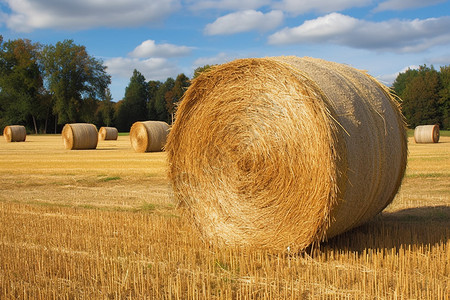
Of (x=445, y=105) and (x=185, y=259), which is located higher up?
(x=445, y=105)

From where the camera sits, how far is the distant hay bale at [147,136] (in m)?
21.5

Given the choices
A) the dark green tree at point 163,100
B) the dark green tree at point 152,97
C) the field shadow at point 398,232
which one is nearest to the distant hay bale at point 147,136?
the field shadow at point 398,232

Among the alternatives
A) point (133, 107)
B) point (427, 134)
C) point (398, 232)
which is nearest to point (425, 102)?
point (427, 134)

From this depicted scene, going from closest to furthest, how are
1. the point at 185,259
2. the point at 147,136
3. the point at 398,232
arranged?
the point at 185,259, the point at 398,232, the point at 147,136

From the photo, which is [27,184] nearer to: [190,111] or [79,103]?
[190,111]

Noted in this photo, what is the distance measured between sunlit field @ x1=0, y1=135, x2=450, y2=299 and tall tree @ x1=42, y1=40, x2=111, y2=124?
51766 mm

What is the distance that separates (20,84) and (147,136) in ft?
145

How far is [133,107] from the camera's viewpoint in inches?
2776

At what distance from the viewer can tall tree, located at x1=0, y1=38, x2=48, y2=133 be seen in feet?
188

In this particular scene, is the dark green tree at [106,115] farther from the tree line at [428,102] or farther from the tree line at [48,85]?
the tree line at [428,102]

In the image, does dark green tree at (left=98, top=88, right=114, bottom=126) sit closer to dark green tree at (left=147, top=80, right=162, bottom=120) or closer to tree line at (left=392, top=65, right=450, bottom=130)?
dark green tree at (left=147, top=80, right=162, bottom=120)

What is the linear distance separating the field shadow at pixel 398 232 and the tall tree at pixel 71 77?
2136 inches

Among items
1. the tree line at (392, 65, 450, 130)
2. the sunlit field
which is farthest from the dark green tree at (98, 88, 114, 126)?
the sunlit field

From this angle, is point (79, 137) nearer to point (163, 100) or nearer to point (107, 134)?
point (107, 134)
